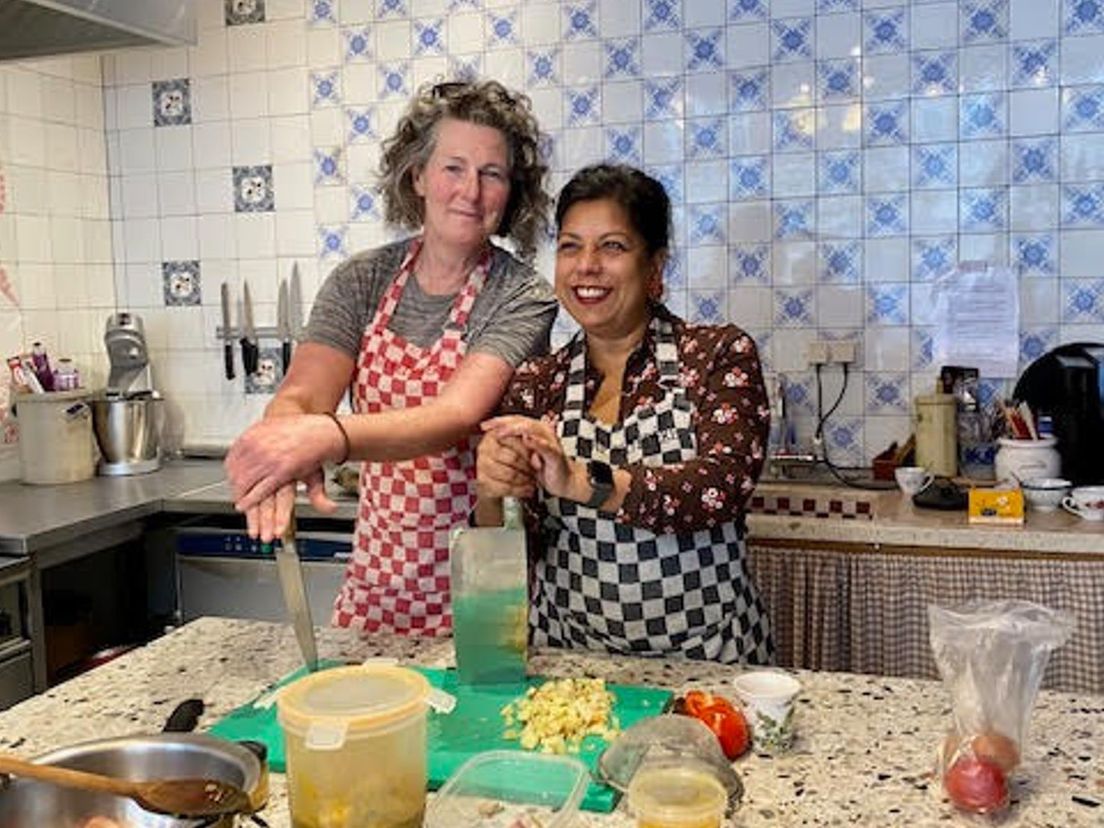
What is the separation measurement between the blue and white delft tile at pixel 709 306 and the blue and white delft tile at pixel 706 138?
0.37 metres

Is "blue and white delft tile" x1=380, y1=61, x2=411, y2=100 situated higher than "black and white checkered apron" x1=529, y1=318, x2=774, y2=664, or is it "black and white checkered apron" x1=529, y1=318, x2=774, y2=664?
"blue and white delft tile" x1=380, y1=61, x2=411, y2=100

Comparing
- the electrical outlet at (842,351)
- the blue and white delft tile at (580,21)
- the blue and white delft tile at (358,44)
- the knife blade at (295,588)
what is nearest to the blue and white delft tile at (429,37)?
the blue and white delft tile at (358,44)

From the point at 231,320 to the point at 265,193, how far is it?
16.2 inches

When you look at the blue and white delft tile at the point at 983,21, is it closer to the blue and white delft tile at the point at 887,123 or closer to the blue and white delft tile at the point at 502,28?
the blue and white delft tile at the point at 887,123

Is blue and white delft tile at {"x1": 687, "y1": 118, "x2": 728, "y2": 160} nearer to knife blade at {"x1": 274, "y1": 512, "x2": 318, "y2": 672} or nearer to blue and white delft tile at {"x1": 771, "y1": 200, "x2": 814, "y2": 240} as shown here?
blue and white delft tile at {"x1": 771, "y1": 200, "x2": 814, "y2": 240}

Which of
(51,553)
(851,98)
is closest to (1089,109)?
(851,98)

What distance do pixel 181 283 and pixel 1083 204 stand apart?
105 inches

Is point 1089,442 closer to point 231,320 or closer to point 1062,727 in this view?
point 1062,727

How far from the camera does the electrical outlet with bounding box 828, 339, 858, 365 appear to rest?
3.00 meters

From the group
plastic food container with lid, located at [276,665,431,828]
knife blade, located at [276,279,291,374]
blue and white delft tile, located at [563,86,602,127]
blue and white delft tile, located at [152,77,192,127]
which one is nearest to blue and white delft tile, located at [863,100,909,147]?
blue and white delft tile, located at [563,86,602,127]

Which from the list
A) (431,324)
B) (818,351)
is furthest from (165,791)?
(818,351)

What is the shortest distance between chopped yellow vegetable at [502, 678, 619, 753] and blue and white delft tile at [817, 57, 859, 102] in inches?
82.4

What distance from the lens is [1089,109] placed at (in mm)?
2814

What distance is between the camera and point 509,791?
1.12 metres
